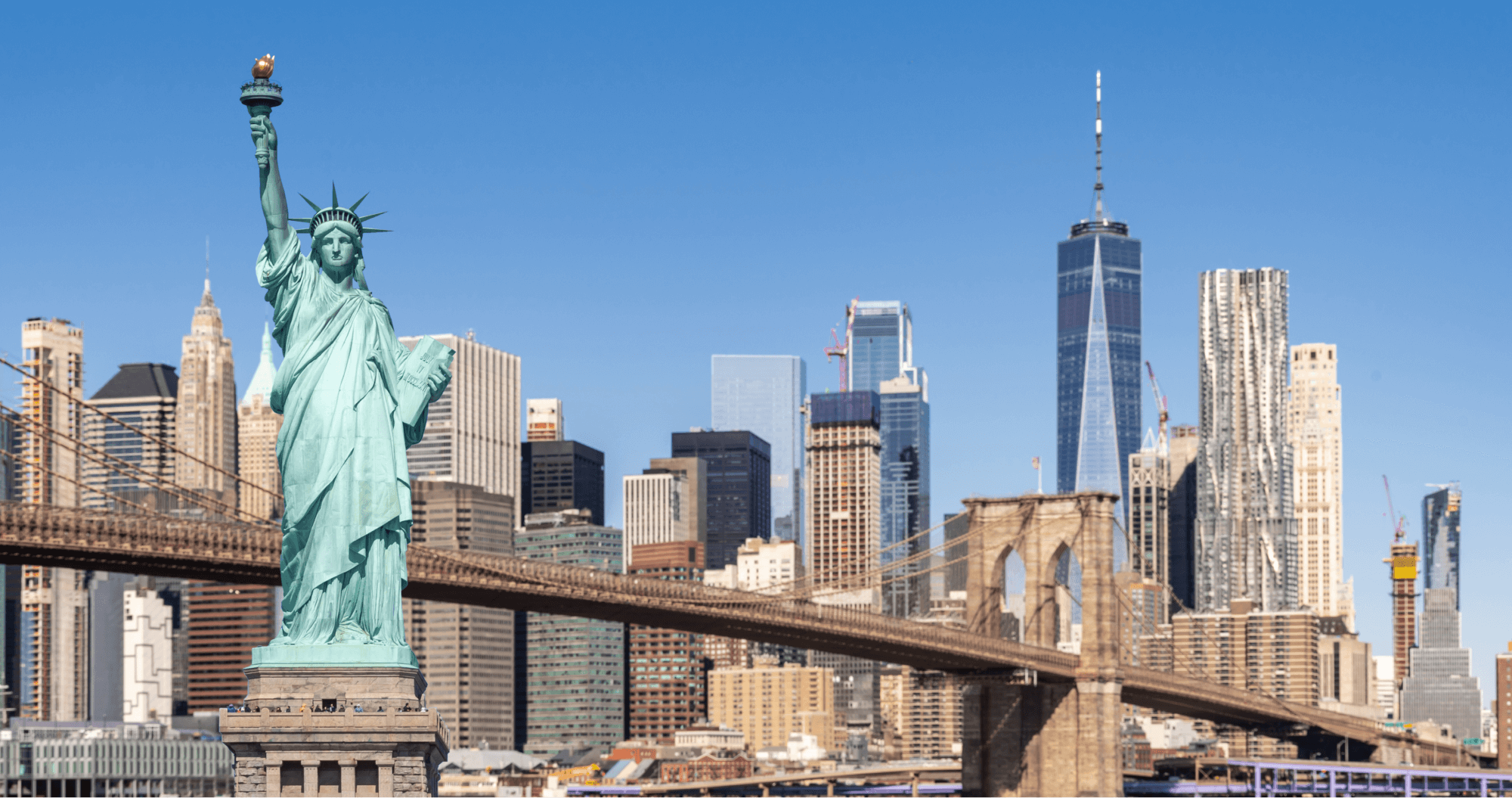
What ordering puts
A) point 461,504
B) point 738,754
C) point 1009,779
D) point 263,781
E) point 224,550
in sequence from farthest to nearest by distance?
point 461,504
point 738,754
point 1009,779
point 224,550
point 263,781

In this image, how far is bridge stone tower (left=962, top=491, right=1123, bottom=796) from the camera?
267 feet

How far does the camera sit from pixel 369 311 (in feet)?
116

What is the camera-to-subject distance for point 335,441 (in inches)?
1364

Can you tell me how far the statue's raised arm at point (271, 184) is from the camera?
34812mm

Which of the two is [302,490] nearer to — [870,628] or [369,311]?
[369,311]

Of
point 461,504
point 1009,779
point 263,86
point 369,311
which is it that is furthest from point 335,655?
point 461,504

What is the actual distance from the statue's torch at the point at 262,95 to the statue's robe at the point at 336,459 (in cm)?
137

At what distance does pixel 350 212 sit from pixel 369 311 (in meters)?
1.42

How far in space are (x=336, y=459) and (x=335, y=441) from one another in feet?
0.86

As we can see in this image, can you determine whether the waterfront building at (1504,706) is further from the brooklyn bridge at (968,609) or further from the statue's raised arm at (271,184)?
the statue's raised arm at (271,184)

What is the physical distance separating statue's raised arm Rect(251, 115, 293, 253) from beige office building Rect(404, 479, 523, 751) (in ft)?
495

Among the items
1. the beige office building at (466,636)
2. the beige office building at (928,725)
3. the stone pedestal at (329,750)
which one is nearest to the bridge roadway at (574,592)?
the stone pedestal at (329,750)

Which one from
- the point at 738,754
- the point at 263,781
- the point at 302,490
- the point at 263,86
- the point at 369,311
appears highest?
the point at 263,86

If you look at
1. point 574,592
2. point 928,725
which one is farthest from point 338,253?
point 928,725
